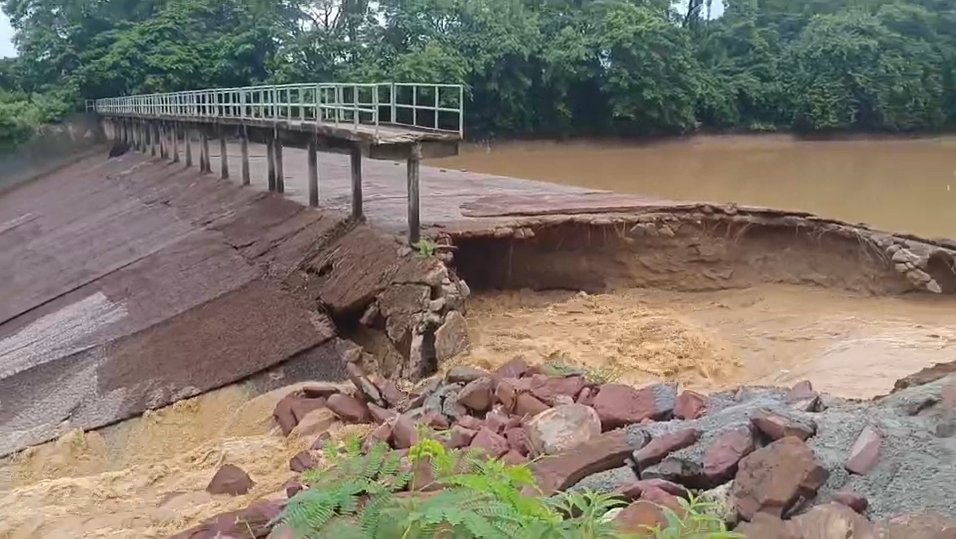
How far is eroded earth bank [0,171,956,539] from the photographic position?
14.6 feet

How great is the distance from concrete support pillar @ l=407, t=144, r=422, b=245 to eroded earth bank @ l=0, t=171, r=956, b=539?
0.25m

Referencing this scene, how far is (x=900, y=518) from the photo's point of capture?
12.6 feet

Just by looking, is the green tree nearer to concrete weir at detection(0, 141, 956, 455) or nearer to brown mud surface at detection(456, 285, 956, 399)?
concrete weir at detection(0, 141, 956, 455)

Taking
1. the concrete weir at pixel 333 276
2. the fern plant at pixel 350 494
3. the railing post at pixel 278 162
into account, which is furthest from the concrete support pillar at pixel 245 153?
the fern plant at pixel 350 494

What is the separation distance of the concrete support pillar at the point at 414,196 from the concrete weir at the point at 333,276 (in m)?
0.06

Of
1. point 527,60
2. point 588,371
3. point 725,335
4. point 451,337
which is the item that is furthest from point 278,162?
point 527,60

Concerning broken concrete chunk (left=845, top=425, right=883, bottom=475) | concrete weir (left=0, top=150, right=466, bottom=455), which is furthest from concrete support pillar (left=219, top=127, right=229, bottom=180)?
broken concrete chunk (left=845, top=425, right=883, bottom=475)

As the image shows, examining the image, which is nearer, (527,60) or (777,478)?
(777,478)

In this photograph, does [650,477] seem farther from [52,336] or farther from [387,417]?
[52,336]

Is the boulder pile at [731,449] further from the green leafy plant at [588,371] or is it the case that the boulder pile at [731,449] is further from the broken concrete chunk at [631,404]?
the green leafy plant at [588,371]

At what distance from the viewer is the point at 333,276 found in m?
10.8

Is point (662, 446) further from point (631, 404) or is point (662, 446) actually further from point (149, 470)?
point (149, 470)

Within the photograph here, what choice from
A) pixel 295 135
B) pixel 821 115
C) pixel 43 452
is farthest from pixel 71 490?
pixel 821 115

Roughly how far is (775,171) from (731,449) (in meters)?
30.6
